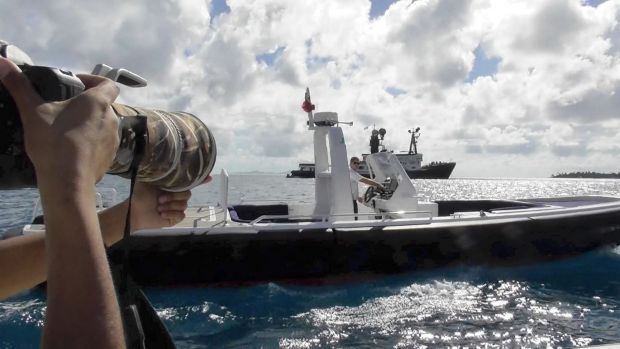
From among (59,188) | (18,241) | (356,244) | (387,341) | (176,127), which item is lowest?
(387,341)

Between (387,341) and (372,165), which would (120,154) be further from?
(372,165)

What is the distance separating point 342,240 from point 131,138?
6.52 m

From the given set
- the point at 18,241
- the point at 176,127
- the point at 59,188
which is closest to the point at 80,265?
the point at 59,188

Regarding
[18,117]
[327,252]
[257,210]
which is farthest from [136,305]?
[257,210]

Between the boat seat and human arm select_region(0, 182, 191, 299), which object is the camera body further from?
the boat seat

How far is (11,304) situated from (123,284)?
21.6 feet

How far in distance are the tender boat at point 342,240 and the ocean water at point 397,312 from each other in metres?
0.25

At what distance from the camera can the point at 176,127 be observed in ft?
3.88

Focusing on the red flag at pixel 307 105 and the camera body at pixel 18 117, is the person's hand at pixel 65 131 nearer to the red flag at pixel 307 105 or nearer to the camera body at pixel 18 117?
the camera body at pixel 18 117

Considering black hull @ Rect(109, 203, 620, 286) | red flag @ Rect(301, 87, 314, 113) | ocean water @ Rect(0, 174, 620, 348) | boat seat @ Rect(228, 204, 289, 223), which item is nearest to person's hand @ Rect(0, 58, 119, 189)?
ocean water @ Rect(0, 174, 620, 348)

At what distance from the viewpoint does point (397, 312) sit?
6262 millimetres

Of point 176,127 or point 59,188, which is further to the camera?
point 176,127

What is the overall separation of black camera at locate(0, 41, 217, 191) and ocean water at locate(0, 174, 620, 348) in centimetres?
442

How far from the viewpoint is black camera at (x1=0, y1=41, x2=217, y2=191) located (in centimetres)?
85
